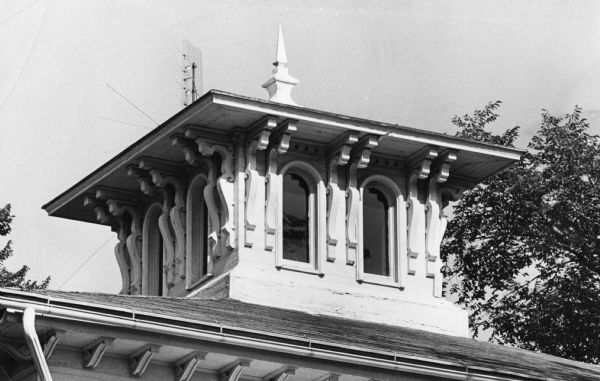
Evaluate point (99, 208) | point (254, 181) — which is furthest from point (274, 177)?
point (99, 208)

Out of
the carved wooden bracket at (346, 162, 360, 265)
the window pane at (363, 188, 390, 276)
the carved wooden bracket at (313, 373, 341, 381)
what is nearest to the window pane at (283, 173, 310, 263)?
the carved wooden bracket at (346, 162, 360, 265)

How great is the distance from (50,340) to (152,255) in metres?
9.45

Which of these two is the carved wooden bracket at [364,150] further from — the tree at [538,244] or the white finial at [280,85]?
the tree at [538,244]

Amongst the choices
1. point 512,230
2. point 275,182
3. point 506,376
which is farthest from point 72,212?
point 512,230

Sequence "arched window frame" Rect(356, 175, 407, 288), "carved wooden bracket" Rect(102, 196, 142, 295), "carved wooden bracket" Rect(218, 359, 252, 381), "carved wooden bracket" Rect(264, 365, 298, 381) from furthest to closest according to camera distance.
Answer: "carved wooden bracket" Rect(102, 196, 142, 295)
"arched window frame" Rect(356, 175, 407, 288)
"carved wooden bracket" Rect(264, 365, 298, 381)
"carved wooden bracket" Rect(218, 359, 252, 381)

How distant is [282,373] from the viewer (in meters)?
22.6

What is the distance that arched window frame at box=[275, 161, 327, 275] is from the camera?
2803 centimetres

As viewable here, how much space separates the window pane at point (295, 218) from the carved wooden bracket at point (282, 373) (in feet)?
18.8

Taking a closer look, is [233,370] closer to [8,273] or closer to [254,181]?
[254,181]

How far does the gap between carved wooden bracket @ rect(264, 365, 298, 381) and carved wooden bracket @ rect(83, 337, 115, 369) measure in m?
2.12

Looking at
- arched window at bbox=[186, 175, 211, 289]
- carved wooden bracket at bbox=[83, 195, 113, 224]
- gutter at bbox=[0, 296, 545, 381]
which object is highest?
carved wooden bracket at bbox=[83, 195, 113, 224]

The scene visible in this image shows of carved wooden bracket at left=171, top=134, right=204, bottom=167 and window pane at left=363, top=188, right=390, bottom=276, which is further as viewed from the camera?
window pane at left=363, top=188, right=390, bottom=276

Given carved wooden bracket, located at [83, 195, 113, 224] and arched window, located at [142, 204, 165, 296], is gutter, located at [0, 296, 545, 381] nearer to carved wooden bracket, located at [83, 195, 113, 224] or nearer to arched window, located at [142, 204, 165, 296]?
arched window, located at [142, 204, 165, 296]

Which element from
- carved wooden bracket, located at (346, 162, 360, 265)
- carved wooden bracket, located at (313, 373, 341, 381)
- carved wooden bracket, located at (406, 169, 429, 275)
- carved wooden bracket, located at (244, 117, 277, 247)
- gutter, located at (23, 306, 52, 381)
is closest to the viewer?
gutter, located at (23, 306, 52, 381)
